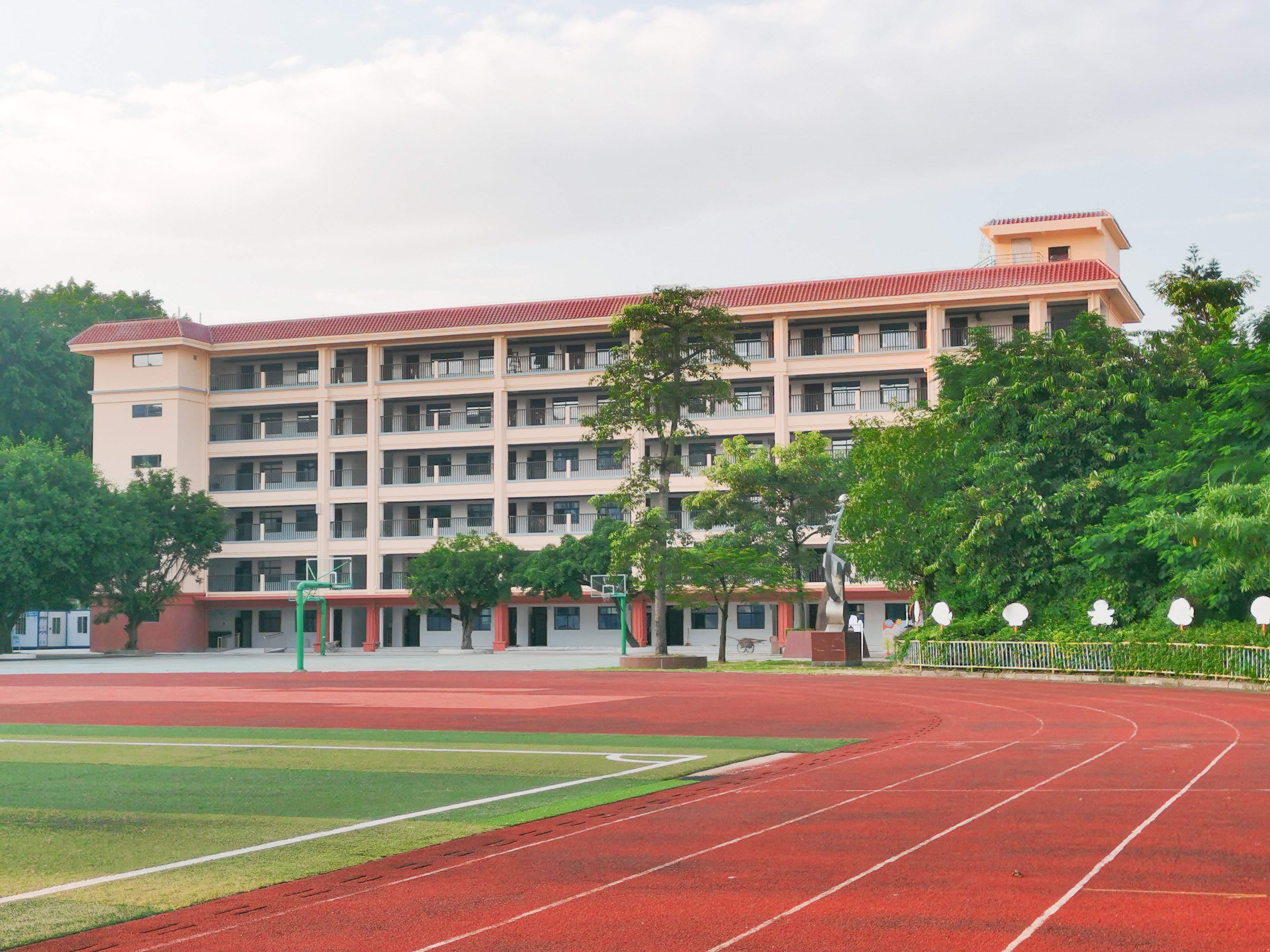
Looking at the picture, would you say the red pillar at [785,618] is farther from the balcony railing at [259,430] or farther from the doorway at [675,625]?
the balcony railing at [259,430]

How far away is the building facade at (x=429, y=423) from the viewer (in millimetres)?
64938

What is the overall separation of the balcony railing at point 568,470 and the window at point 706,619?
310 inches

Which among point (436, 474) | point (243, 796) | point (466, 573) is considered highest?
point (436, 474)

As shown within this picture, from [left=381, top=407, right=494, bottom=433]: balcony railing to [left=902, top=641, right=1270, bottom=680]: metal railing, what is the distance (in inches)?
1361

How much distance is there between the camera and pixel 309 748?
1817 centimetres

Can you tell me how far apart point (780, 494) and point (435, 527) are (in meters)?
22.1

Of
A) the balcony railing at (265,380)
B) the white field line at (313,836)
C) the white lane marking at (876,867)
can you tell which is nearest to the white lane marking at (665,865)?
the white lane marking at (876,867)

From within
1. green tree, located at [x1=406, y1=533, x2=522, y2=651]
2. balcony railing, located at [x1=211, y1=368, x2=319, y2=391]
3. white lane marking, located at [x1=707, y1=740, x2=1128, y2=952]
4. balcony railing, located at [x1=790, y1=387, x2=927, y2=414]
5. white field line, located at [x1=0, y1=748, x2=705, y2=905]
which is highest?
balcony railing, located at [x1=211, y1=368, x2=319, y2=391]

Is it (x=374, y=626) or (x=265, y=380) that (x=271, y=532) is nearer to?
(x=374, y=626)

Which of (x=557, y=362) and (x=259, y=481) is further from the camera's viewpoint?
(x=259, y=481)

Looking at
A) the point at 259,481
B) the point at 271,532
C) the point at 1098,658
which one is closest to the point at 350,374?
the point at 259,481

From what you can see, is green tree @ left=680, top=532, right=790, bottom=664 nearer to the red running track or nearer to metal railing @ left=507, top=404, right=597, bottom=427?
metal railing @ left=507, top=404, right=597, bottom=427

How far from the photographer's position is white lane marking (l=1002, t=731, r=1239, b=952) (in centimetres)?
727

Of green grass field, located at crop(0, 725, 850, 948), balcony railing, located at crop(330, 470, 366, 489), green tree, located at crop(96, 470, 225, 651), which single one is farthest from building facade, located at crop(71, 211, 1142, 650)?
green grass field, located at crop(0, 725, 850, 948)
